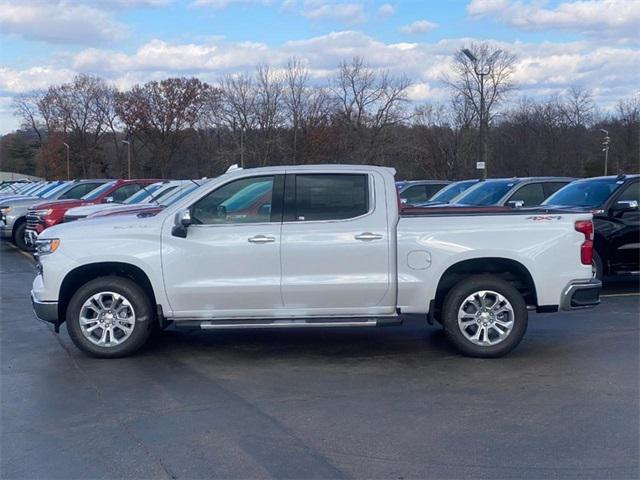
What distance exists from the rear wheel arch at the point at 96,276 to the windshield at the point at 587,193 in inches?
283

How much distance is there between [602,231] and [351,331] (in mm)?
4598

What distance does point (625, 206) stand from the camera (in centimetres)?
1130

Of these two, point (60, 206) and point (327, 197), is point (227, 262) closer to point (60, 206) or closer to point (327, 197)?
point (327, 197)

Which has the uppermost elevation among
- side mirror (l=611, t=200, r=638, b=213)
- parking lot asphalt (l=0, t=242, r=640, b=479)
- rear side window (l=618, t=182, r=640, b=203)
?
rear side window (l=618, t=182, r=640, b=203)

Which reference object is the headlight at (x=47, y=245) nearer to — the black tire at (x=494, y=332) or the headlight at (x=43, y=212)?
the black tire at (x=494, y=332)

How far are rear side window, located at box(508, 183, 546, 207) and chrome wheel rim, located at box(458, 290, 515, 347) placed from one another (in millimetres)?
8152

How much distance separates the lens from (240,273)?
726 cm

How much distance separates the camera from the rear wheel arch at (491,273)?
747 cm

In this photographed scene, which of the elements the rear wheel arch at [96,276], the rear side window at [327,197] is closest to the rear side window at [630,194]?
the rear side window at [327,197]

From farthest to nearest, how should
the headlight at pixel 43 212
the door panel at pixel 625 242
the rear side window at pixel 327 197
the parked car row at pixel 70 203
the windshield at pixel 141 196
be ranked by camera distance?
the headlight at pixel 43 212
the windshield at pixel 141 196
the parked car row at pixel 70 203
the door panel at pixel 625 242
the rear side window at pixel 327 197

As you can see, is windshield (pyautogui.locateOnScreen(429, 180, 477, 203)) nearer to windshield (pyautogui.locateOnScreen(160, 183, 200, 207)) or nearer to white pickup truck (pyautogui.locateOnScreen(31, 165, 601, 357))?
windshield (pyautogui.locateOnScreen(160, 183, 200, 207))

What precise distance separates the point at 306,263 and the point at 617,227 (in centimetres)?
604

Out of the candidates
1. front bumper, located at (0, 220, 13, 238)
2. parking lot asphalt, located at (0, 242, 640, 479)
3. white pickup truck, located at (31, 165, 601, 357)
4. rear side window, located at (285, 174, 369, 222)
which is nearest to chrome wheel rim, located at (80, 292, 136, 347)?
white pickup truck, located at (31, 165, 601, 357)

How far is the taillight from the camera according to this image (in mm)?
7453
